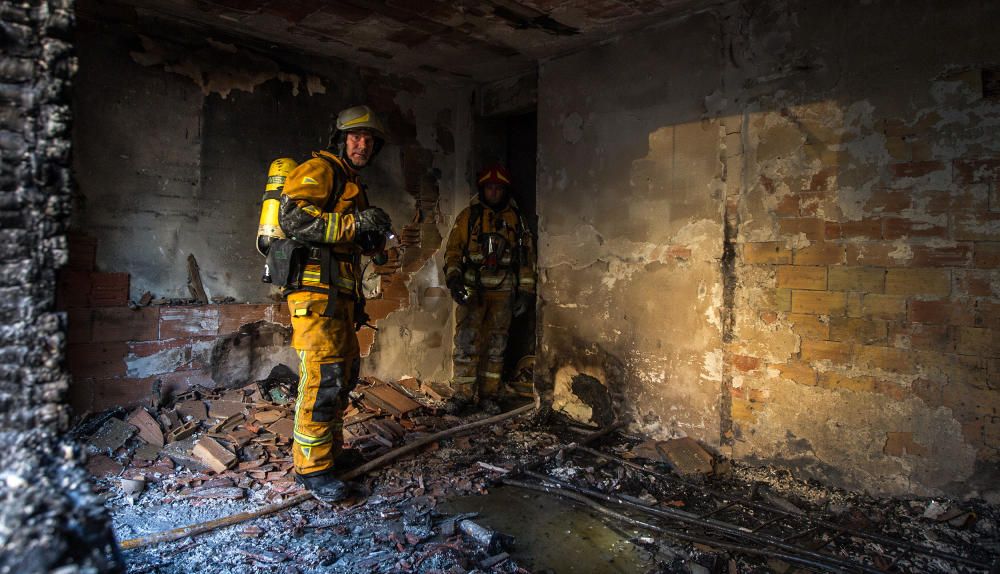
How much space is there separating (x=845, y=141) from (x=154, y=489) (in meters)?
4.55

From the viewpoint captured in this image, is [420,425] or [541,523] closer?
[541,523]

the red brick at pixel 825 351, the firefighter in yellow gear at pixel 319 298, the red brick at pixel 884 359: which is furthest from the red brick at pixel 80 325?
the red brick at pixel 884 359

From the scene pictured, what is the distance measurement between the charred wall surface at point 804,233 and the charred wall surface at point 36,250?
3.58 meters

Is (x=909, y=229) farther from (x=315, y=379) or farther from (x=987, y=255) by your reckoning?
(x=315, y=379)

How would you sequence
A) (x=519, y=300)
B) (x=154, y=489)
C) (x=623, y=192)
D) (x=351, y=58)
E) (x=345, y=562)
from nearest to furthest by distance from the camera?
(x=345, y=562)
(x=154, y=489)
(x=623, y=192)
(x=351, y=58)
(x=519, y=300)

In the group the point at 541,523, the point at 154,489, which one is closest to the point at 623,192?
the point at 541,523

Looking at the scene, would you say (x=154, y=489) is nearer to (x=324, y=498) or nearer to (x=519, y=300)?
(x=324, y=498)

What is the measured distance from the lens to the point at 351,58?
5.18m

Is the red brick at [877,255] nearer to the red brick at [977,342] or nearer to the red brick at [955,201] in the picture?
the red brick at [955,201]

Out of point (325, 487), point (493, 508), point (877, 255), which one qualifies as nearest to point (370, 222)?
point (325, 487)

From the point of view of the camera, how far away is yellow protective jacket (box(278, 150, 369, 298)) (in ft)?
10.4

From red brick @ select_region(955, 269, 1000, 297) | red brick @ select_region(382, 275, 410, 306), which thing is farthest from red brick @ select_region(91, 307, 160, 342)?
red brick @ select_region(955, 269, 1000, 297)

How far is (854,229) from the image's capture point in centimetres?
325

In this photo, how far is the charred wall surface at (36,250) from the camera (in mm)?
1147
